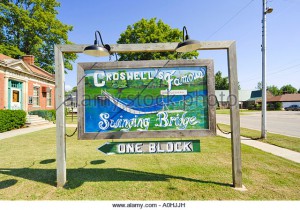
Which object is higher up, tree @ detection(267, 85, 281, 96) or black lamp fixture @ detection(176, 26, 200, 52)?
tree @ detection(267, 85, 281, 96)

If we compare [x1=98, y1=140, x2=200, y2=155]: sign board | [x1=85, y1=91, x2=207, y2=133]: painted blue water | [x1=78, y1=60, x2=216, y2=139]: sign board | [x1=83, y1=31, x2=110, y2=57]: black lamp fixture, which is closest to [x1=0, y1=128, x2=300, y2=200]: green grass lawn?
[x1=98, y1=140, x2=200, y2=155]: sign board

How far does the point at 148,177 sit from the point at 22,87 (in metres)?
18.9

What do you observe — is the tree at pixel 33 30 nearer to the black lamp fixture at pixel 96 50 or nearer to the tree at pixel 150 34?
the tree at pixel 150 34

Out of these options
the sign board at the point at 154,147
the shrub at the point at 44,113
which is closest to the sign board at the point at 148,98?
the sign board at the point at 154,147

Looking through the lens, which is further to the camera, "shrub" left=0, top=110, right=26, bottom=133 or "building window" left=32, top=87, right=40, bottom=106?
"building window" left=32, top=87, right=40, bottom=106

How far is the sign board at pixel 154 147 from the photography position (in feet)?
12.6

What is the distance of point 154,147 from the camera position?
3902 mm

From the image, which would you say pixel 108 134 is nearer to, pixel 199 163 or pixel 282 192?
pixel 199 163

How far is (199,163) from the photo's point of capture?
529 centimetres

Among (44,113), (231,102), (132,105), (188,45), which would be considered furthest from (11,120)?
(231,102)

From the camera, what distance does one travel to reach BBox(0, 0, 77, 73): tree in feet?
85.4

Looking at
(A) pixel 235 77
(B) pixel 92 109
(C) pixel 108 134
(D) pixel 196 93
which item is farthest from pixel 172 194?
(A) pixel 235 77

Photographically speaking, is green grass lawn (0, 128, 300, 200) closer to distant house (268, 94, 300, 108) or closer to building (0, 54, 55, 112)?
building (0, 54, 55, 112)

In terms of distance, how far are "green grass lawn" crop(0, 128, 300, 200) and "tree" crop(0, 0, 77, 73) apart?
84.0ft
